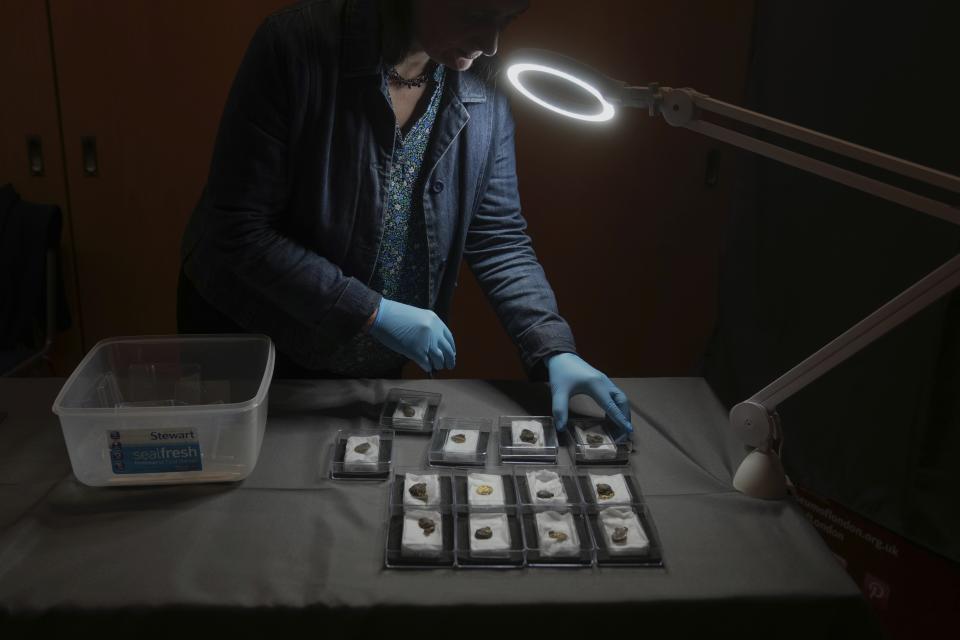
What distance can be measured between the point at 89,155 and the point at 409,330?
1.64 m

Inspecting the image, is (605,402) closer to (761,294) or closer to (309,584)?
(309,584)

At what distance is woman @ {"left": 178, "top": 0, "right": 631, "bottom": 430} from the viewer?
4.81 feet

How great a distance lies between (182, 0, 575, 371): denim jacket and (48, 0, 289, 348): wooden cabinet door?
1102 mm

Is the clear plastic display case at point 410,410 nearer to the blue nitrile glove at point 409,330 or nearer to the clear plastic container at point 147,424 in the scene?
the blue nitrile glove at point 409,330

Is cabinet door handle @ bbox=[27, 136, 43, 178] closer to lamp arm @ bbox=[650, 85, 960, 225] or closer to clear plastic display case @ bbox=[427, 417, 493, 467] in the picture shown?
clear plastic display case @ bbox=[427, 417, 493, 467]

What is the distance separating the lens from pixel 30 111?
8.60 ft

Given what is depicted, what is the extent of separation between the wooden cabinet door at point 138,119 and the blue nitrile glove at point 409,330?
142cm

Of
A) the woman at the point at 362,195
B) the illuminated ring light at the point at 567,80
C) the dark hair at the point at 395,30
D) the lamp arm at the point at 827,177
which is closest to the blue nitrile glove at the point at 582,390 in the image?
the woman at the point at 362,195

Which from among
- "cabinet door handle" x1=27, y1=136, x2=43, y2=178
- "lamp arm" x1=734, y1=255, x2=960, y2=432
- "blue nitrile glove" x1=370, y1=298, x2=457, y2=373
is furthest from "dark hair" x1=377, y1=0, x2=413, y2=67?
"cabinet door handle" x1=27, y1=136, x2=43, y2=178

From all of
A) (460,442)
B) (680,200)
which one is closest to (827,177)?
(460,442)

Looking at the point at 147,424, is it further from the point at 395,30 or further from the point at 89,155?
the point at 89,155

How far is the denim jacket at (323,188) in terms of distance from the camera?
4.81 ft

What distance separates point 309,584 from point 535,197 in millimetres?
1940

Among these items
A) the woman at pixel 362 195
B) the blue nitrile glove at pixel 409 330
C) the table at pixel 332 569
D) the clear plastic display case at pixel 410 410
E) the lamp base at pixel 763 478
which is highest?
the woman at pixel 362 195
